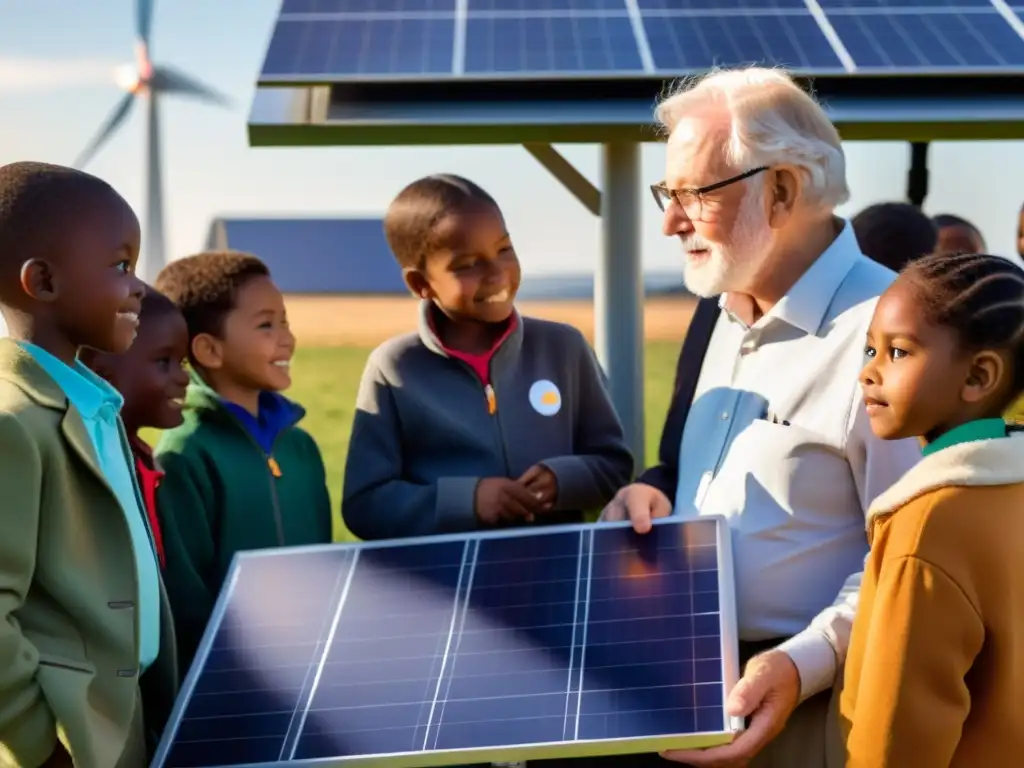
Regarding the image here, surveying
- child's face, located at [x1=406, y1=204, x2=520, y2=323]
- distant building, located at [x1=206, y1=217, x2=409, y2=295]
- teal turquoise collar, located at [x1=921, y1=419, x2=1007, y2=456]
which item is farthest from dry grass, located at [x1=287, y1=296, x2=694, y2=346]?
teal turquoise collar, located at [x1=921, y1=419, x2=1007, y2=456]

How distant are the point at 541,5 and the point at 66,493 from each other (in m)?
5.98

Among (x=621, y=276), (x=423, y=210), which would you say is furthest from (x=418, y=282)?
(x=621, y=276)

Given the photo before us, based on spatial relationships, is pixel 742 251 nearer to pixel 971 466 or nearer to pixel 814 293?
pixel 814 293

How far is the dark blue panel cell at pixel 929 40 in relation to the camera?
26.3 ft

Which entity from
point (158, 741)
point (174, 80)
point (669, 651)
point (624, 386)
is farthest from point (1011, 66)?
point (174, 80)

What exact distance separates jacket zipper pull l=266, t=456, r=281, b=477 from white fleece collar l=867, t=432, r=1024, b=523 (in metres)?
2.75

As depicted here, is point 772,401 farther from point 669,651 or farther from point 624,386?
point 624,386

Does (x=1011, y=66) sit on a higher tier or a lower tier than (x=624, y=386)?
higher

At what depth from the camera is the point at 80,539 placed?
151 inches

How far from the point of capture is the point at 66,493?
3799 millimetres

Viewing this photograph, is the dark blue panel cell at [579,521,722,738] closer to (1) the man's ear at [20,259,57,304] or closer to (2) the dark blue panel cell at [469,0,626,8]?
(1) the man's ear at [20,259,57,304]

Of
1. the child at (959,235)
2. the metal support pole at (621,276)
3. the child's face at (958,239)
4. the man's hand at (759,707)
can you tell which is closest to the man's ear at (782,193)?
the man's hand at (759,707)

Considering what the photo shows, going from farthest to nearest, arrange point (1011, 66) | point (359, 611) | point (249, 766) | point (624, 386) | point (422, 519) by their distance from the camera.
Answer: point (624, 386), point (1011, 66), point (422, 519), point (359, 611), point (249, 766)

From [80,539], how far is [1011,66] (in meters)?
5.82
